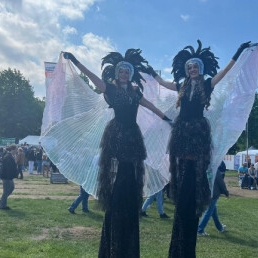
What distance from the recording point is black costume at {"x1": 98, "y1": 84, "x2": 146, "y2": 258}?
13.3 ft

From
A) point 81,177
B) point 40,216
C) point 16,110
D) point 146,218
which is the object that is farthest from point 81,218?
point 16,110

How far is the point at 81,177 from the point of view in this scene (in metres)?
4.48

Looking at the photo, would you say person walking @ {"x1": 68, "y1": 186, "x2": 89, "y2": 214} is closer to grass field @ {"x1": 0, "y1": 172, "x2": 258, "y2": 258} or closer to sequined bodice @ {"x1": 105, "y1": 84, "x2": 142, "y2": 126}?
grass field @ {"x1": 0, "y1": 172, "x2": 258, "y2": 258}

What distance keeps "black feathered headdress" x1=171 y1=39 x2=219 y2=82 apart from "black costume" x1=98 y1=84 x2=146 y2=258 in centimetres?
61

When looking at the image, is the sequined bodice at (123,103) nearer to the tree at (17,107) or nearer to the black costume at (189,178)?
the black costume at (189,178)

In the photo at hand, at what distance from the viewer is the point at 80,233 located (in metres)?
7.66

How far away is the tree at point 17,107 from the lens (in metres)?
54.8

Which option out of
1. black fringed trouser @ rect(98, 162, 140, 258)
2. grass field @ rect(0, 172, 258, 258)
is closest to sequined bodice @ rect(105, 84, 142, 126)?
black fringed trouser @ rect(98, 162, 140, 258)

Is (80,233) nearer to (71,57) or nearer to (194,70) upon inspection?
(71,57)

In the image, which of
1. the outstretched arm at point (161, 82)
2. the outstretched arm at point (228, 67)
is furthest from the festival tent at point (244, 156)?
the outstretched arm at point (228, 67)

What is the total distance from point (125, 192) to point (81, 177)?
65 cm

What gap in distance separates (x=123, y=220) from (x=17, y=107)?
54.3 m

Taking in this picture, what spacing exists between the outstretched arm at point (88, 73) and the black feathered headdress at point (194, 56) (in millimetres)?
859

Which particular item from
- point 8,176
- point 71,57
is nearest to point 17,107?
point 8,176
